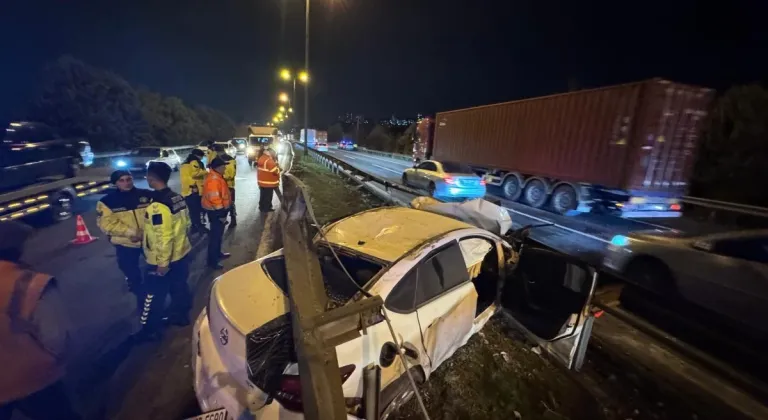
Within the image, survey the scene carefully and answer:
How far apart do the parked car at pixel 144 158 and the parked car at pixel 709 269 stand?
15.0 metres

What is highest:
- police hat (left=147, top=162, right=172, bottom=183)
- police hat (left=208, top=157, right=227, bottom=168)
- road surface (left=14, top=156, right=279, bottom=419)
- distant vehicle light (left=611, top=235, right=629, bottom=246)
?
police hat (left=147, top=162, right=172, bottom=183)

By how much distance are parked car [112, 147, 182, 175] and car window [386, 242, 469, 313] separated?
13.6 metres

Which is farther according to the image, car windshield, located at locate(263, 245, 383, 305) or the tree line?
the tree line

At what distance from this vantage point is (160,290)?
11.5 feet

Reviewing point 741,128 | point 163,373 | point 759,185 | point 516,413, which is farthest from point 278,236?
point 741,128

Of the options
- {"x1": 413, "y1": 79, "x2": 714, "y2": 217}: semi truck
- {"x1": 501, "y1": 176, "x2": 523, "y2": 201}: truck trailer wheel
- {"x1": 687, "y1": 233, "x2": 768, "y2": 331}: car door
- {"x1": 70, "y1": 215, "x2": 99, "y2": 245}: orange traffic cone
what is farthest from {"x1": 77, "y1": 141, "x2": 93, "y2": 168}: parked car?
{"x1": 501, "y1": 176, "x2": 523, "y2": 201}: truck trailer wheel

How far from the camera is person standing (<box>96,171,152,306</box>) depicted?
128 inches

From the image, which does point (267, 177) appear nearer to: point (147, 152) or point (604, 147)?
point (604, 147)

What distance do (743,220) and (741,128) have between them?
14.3ft

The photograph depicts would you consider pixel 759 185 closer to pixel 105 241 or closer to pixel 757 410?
pixel 757 410

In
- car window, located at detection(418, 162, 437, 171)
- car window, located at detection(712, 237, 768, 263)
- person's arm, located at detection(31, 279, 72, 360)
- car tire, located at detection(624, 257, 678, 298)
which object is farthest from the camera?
car window, located at detection(418, 162, 437, 171)

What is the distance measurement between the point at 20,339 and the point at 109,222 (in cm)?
172

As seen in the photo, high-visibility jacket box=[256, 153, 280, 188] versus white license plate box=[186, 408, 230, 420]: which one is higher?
high-visibility jacket box=[256, 153, 280, 188]

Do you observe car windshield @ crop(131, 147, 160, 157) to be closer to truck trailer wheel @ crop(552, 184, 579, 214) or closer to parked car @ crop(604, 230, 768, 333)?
truck trailer wheel @ crop(552, 184, 579, 214)
